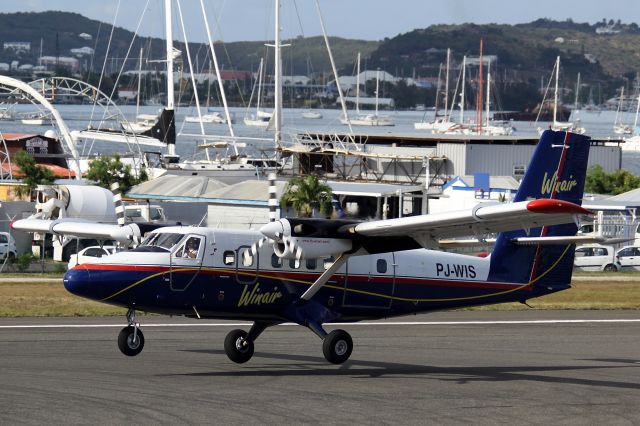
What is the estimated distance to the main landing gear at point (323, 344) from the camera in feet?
67.8

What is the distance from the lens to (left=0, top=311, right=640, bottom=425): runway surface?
1633cm

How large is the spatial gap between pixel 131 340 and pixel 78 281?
1.74 meters

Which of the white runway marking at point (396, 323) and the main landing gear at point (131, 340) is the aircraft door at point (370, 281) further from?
the white runway marking at point (396, 323)

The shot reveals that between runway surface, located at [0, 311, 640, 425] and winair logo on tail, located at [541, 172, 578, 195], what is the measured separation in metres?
3.75

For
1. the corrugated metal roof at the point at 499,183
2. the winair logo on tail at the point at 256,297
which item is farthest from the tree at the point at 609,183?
the winair logo on tail at the point at 256,297

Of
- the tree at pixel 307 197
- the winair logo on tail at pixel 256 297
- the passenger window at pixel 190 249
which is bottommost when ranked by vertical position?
the tree at pixel 307 197

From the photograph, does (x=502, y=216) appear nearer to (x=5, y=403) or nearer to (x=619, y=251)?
(x=5, y=403)

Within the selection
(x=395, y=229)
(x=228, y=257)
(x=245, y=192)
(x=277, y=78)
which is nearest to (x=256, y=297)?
(x=228, y=257)

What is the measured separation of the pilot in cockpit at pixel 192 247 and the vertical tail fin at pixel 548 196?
6.72m

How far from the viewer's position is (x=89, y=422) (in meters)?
15.2

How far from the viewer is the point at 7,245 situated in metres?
45.1

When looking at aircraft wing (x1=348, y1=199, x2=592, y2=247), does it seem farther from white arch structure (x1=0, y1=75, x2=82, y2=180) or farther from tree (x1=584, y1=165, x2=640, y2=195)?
white arch structure (x1=0, y1=75, x2=82, y2=180)

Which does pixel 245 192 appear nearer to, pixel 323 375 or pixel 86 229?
pixel 86 229

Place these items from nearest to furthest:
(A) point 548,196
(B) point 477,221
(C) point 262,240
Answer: (B) point 477,221, (C) point 262,240, (A) point 548,196
